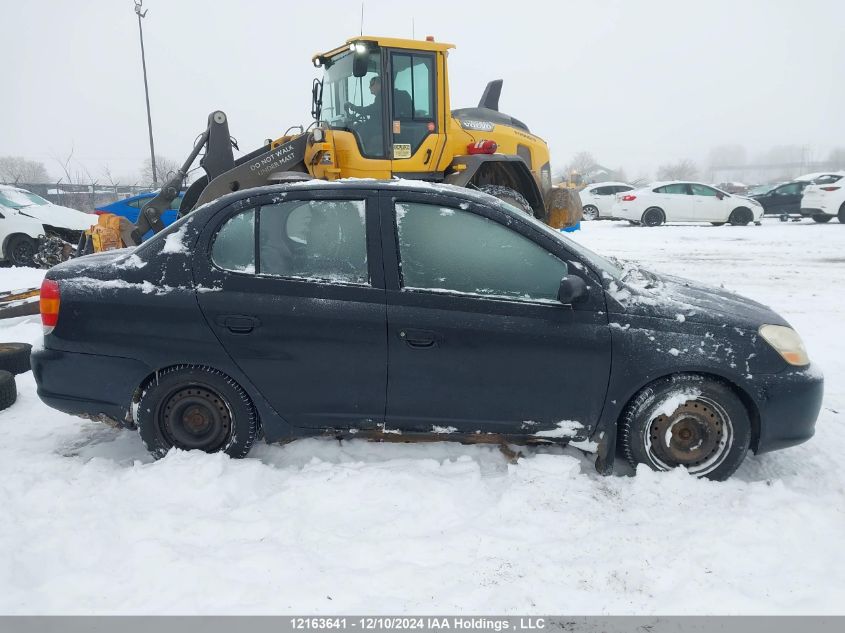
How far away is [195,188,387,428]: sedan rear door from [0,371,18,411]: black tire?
228 centimetres

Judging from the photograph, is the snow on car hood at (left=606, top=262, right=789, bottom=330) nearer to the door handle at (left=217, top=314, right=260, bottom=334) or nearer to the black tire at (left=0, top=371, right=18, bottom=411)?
the door handle at (left=217, top=314, right=260, bottom=334)

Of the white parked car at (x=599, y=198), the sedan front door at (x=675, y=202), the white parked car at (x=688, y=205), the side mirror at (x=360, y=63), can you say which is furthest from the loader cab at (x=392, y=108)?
the white parked car at (x=599, y=198)

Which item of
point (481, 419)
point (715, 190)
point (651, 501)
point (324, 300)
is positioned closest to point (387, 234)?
point (324, 300)

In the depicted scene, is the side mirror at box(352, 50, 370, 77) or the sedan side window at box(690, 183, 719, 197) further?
the sedan side window at box(690, 183, 719, 197)

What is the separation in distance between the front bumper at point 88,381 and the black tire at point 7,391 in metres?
1.31

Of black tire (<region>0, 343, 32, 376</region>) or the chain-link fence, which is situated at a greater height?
the chain-link fence

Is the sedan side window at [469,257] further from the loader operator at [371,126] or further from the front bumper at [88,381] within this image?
the loader operator at [371,126]

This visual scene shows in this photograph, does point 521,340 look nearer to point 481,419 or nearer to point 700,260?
point 481,419

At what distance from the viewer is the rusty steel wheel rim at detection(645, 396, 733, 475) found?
10.6 feet

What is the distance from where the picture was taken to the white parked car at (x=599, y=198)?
Result: 22.6 m

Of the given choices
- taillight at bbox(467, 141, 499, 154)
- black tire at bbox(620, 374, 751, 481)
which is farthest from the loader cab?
black tire at bbox(620, 374, 751, 481)

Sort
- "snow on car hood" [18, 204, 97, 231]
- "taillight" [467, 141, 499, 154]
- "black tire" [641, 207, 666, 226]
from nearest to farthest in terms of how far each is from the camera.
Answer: "taillight" [467, 141, 499, 154]
"snow on car hood" [18, 204, 97, 231]
"black tire" [641, 207, 666, 226]

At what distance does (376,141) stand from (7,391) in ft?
18.1

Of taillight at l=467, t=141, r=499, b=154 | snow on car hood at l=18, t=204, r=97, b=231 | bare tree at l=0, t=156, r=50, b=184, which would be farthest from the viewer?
bare tree at l=0, t=156, r=50, b=184
